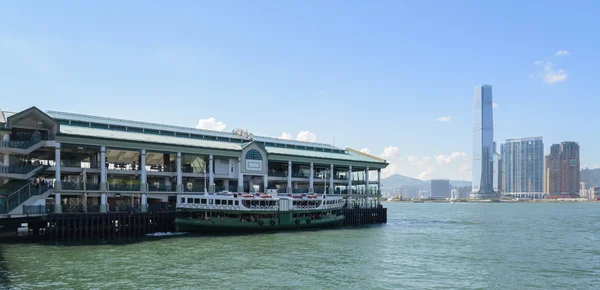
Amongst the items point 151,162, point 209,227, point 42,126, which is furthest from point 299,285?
point 151,162

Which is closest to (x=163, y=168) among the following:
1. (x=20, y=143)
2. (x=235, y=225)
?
(x=235, y=225)

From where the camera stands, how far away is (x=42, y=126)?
69.1m

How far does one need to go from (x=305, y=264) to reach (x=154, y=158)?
50820mm

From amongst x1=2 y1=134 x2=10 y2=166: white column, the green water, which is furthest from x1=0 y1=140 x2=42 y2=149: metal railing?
the green water

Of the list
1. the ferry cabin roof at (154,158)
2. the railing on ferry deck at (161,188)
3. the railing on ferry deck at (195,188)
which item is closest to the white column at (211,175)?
the ferry cabin roof at (154,158)

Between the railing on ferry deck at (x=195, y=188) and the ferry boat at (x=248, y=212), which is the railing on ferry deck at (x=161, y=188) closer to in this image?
the railing on ferry deck at (x=195, y=188)

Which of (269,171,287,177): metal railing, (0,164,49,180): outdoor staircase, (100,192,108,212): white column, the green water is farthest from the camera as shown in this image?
(269,171,287,177): metal railing

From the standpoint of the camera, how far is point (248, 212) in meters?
76.3

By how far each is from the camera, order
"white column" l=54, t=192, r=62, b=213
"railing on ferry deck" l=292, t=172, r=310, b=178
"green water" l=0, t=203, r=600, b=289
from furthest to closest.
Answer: "railing on ferry deck" l=292, t=172, r=310, b=178 → "white column" l=54, t=192, r=62, b=213 → "green water" l=0, t=203, r=600, b=289

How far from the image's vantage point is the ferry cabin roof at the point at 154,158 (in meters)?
67.2

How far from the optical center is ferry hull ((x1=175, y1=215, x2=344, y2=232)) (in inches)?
2830

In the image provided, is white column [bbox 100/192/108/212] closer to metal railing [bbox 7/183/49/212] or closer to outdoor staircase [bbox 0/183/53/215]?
outdoor staircase [bbox 0/183/53/215]

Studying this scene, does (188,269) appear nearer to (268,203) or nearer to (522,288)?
(522,288)

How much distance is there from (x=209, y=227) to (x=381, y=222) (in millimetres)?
43612
